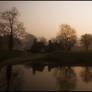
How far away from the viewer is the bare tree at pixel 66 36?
30.9 meters

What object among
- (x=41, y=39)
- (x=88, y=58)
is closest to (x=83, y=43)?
(x=41, y=39)

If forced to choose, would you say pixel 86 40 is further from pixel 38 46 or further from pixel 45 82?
pixel 45 82

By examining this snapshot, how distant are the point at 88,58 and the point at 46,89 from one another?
48.5 ft

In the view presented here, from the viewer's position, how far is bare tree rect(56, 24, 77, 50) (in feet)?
101

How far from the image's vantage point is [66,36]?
32875 mm

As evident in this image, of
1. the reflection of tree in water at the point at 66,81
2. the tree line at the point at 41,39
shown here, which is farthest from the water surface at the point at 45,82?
the tree line at the point at 41,39

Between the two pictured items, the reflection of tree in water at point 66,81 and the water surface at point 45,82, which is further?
the reflection of tree in water at point 66,81

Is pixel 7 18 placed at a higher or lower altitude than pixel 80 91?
higher

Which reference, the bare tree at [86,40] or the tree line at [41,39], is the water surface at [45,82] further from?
the bare tree at [86,40]

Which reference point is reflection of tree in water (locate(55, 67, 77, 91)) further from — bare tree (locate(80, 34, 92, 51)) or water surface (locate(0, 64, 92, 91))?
bare tree (locate(80, 34, 92, 51))

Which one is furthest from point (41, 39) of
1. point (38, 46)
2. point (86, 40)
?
point (86, 40)

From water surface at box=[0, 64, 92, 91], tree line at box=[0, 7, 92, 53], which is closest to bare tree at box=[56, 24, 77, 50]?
tree line at box=[0, 7, 92, 53]

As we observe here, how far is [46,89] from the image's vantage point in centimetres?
674

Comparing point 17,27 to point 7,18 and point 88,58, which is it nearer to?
point 7,18
